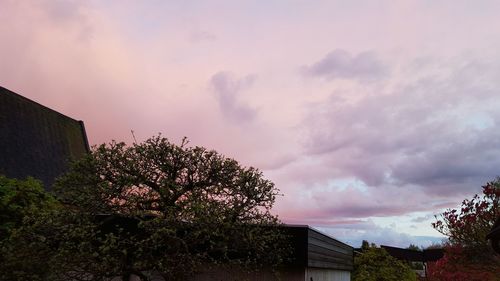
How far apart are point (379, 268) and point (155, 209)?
22050 mm

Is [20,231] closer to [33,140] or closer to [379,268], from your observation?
[33,140]

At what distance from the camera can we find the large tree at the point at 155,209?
1403 centimetres

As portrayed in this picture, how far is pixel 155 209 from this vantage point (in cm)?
1501

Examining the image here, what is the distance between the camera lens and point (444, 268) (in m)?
23.2

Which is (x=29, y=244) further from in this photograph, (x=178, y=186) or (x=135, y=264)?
(x=178, y=186)

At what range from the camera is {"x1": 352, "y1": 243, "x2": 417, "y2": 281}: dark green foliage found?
103 ft

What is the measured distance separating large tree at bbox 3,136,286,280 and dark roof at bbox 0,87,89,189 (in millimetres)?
13768

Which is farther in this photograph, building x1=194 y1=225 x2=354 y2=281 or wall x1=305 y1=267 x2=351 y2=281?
wall x1=305 y1=267 x2=351 y2=281

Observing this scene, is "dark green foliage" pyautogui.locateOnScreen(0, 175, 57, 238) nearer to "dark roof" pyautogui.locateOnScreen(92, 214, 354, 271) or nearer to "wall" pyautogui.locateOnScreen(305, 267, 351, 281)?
"dark roof" pyautogui.locateOnScreen(92, 214, 354, 271)

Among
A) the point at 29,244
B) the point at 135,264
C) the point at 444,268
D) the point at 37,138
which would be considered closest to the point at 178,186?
the point at 135,264

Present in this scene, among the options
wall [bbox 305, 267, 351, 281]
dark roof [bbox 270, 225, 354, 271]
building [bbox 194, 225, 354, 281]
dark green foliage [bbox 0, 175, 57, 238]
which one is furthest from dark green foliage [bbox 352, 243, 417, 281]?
dark green foliage [bbox 0, 175, 57, 238]

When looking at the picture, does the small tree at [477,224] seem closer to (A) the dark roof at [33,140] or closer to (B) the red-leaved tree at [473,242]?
(B) the red-leaved tree at [473,242]

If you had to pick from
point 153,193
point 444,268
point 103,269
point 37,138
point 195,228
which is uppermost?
point 37,138

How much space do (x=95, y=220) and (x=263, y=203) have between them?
5.58m
